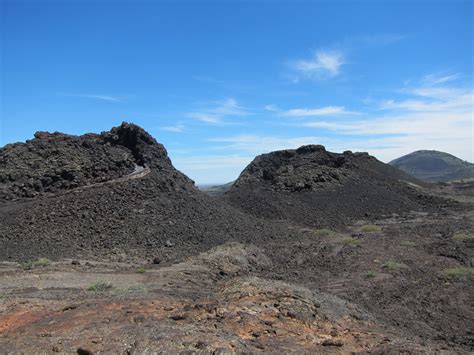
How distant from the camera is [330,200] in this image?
34469 mm

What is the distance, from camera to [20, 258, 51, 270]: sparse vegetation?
44.2ft

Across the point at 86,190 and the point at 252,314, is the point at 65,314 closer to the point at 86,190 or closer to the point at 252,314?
the point at 252,314

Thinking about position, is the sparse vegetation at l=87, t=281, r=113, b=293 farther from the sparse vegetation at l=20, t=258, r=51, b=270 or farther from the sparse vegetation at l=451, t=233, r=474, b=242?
the sparse vegetation at l=451, t=233, r=474, b=242

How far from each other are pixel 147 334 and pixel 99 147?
22.4m

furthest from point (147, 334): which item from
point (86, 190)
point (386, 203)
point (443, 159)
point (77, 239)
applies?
point (443, 159)

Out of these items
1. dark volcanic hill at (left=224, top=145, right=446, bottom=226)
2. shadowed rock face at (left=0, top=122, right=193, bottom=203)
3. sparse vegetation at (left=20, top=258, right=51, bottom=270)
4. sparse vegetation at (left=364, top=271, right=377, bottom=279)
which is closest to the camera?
sparse vegetation at (left=20, top=258, right=51, bottom=270)

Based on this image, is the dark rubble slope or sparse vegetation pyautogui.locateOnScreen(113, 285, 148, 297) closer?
sparse vegetation pyautogui.locateOnScreen(113, 285, 148, 297)

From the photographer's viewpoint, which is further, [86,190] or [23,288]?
[86,190]

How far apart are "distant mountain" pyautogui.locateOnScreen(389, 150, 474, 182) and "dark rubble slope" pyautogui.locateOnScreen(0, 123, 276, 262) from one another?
349 feet

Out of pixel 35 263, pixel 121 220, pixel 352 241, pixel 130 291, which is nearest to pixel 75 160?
pixel 121 220

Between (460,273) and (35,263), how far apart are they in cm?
1421

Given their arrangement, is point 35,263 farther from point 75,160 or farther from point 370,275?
point 75,160

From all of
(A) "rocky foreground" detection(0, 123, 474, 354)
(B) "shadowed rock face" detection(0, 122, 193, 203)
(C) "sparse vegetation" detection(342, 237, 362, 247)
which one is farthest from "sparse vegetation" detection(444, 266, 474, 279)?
(B) "shadowed rock face" detection(0, 122, 193, 203)

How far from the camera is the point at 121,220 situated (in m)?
19.5
